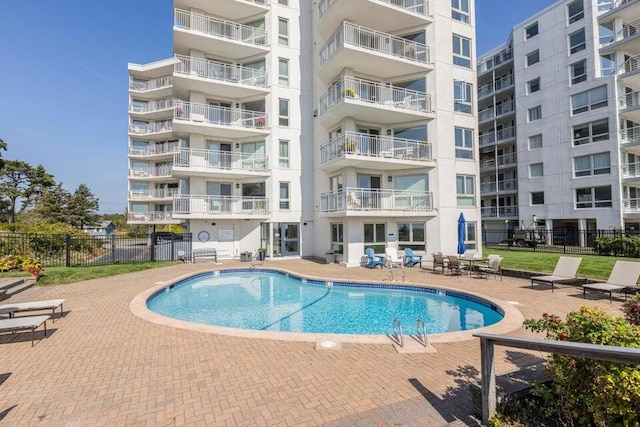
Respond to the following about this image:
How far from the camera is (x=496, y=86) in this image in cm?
3759

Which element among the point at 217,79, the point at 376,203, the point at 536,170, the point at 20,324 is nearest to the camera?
the point at 20,324

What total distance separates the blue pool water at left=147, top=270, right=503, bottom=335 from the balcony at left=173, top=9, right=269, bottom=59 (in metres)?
15.9

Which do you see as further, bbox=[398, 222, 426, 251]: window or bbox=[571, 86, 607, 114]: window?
bbox=[571, 86, 607, 114]: window

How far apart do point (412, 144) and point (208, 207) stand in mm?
14089

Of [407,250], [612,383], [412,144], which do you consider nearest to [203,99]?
[412,144]

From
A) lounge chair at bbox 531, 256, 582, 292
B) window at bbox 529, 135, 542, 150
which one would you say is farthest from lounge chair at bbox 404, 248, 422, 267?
window at bbox 529, 135, 542, 150

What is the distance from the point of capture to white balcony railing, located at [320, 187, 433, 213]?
17.3 meters

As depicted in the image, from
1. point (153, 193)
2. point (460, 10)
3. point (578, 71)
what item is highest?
point (460, 10)

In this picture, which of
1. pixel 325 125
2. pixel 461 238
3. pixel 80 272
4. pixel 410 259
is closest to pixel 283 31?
pixel 325 125

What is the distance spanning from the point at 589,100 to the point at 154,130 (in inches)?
1844

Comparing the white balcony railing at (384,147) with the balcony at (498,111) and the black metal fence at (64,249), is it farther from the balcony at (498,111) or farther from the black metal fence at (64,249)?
the balcony at (498,111)

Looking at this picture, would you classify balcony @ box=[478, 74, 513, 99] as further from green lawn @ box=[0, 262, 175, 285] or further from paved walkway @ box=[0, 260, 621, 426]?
green lawn @ box=[0, 262, 175, 285]

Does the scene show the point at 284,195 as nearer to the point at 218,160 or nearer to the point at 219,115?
the point at 218,160

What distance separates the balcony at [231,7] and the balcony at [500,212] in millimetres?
31796
